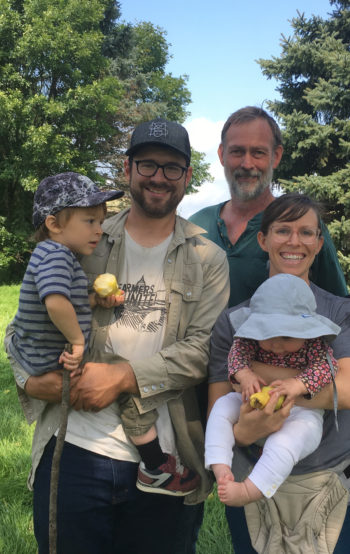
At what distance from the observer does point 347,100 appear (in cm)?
1556

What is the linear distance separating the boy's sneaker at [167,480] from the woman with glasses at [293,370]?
235 mm

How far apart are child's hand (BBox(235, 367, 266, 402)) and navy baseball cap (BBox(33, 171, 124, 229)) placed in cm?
104

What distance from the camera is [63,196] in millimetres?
2219

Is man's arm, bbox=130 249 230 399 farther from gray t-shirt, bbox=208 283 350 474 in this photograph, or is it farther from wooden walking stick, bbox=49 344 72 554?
wooden walking stick, bbox=49 344 72 554

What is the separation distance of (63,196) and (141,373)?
930 millimetres

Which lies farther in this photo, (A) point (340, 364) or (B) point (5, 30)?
(B) point (5, 30)

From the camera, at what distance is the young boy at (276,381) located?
183 cm

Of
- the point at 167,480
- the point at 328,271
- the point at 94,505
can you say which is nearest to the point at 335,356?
the point at 328,271

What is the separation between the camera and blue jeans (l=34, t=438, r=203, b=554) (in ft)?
7.42

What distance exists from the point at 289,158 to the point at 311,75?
346 centimetres

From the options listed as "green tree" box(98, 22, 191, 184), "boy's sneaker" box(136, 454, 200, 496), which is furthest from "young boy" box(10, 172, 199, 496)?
"green tree" box(98, 22, 191, 184)

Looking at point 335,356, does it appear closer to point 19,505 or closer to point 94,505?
point 94,505

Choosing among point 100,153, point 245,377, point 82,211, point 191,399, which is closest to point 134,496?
point 191,399

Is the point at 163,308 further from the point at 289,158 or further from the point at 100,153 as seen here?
the point at 100,153
